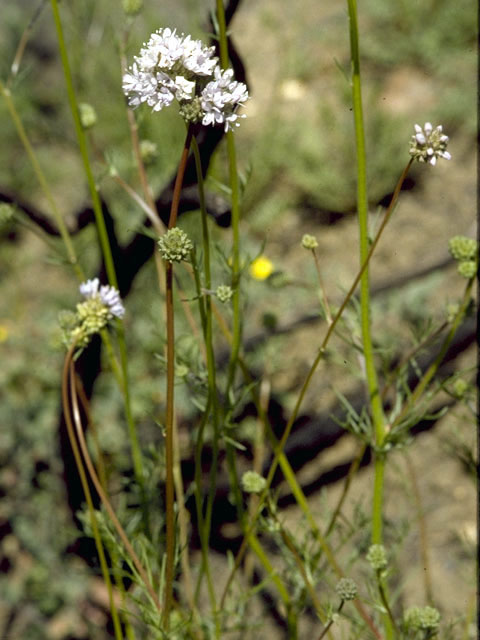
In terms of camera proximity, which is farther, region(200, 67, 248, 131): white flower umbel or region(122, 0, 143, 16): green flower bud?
region(122, 0, 143, 16): green flower bud

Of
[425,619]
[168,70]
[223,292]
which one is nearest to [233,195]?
[223,292]

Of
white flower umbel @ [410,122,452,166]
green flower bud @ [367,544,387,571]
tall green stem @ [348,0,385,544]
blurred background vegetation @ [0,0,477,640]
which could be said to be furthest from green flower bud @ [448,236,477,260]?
blurred background vegetation @ [0,0,477,640]

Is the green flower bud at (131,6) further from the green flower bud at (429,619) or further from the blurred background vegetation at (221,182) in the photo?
the green flower bud at (429,619)

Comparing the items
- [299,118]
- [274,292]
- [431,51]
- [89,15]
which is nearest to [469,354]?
[274,292]

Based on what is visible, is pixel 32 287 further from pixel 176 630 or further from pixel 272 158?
pixel 176 630

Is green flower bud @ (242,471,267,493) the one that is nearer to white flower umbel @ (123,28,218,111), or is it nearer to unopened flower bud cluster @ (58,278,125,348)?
unopened flower bud cluster @ (58,278,125,348)

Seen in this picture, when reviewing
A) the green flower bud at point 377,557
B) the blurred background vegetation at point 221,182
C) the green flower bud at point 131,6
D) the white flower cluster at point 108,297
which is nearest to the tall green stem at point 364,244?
the green flower bud at point 377,557

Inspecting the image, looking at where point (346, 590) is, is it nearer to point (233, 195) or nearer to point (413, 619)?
point (413, 619)
